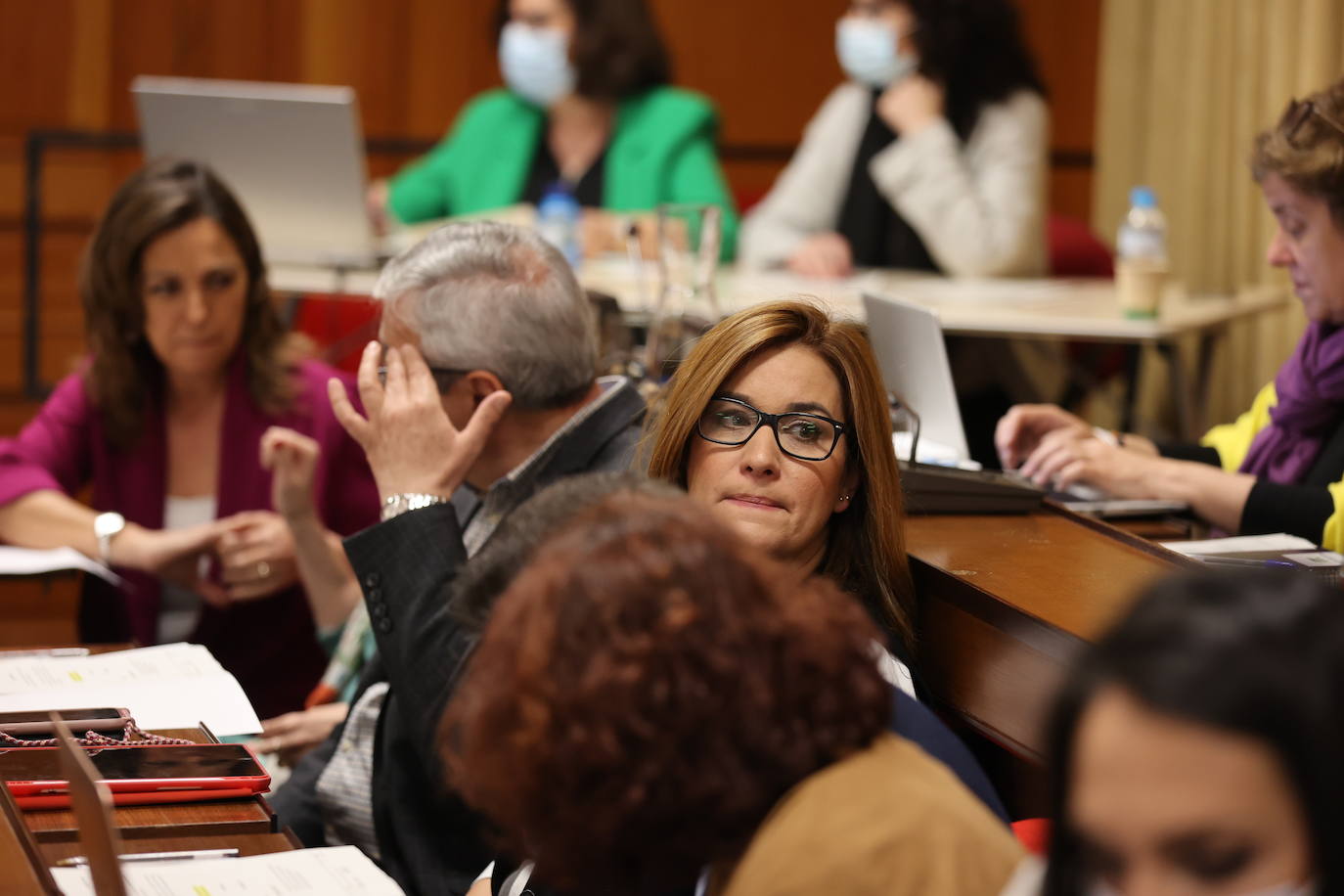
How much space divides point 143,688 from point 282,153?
7.60 ft

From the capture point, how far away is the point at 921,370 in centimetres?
213

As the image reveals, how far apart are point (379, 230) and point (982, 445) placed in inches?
66.8

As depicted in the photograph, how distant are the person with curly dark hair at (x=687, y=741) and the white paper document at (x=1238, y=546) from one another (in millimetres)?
918

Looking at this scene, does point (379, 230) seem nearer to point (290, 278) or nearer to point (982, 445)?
point (290, 278)

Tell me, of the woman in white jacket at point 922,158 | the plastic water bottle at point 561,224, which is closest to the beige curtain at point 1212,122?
the woman in white jacket at point 922,158

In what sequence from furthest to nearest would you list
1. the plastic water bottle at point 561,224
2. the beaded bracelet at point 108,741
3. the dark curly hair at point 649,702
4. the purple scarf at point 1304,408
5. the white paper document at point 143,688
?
the plastic water bottle at point 561,224 → the purple scarf at point 1304,408 → the white paper document at point 143,688 → the beaded bracelet at point 108,741 → the dark curly hair at point 649,702

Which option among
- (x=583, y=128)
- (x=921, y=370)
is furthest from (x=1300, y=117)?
(x=583, y=128)

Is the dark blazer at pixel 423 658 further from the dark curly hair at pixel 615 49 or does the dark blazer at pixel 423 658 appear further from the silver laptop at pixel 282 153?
the dark curly hair at pixel 615 49

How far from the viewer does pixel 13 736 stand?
1540mm

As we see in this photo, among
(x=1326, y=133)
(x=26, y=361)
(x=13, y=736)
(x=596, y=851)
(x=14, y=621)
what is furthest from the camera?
(x=26, y=361)

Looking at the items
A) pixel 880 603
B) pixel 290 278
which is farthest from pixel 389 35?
pixel 880 603

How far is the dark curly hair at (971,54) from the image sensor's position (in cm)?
402

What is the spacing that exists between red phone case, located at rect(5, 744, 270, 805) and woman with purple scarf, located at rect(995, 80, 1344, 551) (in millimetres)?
1150

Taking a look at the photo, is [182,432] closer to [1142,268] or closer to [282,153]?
[282,153]
